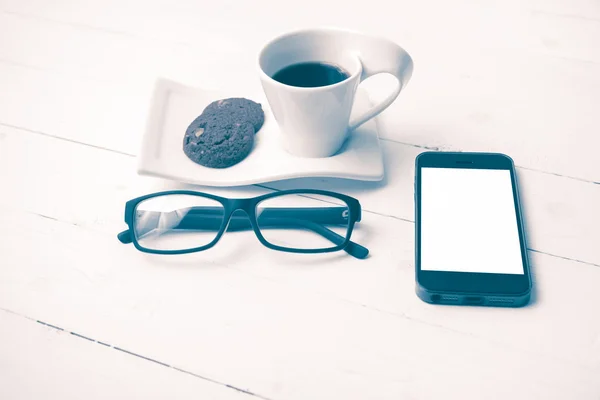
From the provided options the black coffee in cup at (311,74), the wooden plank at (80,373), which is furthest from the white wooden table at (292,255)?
the black coffee in cup at (311,74)

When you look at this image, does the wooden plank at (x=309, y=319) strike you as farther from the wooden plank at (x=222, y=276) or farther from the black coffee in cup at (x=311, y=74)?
the black coffee in cup at (x=311, y=74)

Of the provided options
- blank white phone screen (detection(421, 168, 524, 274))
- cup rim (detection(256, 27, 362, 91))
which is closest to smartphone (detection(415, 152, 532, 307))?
blank white phone screen (detection(421, 168, 524, 274))

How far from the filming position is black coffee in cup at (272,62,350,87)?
1.91ft

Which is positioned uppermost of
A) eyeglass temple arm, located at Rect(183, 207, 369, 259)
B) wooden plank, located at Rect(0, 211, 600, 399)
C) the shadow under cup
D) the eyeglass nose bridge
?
the shadow under cup

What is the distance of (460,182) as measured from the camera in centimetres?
58

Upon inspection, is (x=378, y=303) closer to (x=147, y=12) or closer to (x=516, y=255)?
(x=516, y=255)

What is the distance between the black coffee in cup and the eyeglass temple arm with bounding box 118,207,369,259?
0.40 feet

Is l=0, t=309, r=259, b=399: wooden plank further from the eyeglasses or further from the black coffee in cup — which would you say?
the black coffee in cup

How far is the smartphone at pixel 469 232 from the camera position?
1.64 ft

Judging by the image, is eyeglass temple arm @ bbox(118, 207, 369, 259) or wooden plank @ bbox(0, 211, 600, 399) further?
eyeglass temple arm @ bbox(118, 207, 369, 259)

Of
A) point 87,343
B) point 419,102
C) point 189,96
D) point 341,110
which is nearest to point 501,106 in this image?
point 419,102

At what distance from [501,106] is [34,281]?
53 cm

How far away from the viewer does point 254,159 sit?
0.61m

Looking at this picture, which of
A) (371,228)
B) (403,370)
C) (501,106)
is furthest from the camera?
(501,106)
